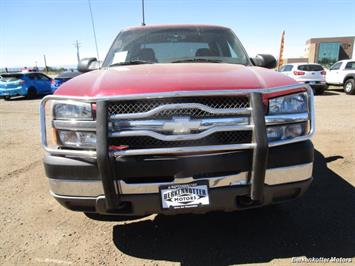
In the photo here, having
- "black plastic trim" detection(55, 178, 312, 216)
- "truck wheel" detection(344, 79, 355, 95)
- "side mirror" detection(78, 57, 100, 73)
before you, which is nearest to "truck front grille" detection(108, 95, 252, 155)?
"black plastic trim" detection(55, 178, 312, 216)

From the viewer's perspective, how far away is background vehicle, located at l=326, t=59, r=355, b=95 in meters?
16.3

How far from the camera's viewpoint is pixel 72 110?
236 cm

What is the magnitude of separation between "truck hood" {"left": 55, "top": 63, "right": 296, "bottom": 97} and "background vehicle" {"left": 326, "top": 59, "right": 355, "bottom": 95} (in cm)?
1573

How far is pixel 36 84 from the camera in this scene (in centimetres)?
1794

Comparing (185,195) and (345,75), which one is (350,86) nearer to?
(345,75)

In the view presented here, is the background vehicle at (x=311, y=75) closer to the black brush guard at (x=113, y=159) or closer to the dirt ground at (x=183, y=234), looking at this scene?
the dirt ground at (x=183, y=234)

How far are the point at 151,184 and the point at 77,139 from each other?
63 cm

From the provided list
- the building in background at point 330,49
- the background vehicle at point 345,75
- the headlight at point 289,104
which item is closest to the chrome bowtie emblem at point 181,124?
the headlight at point 289,104

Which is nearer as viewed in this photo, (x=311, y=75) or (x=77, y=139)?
(x=77, y=139)

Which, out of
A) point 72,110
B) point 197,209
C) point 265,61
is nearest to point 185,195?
point 197,209

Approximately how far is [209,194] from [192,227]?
995mm

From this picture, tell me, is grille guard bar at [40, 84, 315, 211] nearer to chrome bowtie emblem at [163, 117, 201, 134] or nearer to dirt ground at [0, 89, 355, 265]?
chrome bowtie emblem at [163, 117, 201, 134]

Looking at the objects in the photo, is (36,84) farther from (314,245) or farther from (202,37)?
(314,245)

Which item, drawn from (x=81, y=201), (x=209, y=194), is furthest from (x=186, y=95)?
(x=81, y=201)
